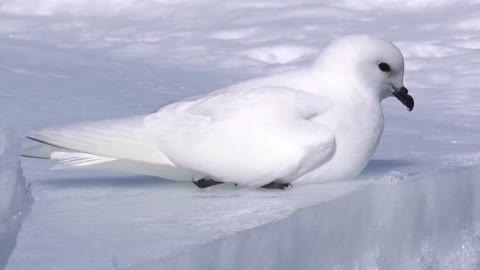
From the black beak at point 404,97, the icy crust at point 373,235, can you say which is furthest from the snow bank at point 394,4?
the icy crust at point 373,235

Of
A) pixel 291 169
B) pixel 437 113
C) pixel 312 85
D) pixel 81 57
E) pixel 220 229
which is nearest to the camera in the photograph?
pixel 220 229

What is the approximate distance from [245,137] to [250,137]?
13mm

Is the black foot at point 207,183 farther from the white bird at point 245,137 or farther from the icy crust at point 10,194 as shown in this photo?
the icy crust at point 10,194

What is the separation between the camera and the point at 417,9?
5977 mm

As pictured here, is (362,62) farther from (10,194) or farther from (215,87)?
(215,87)

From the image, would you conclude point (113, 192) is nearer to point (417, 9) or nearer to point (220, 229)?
point (220, 229)

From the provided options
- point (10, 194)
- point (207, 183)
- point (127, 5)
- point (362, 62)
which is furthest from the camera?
point (127, 5)

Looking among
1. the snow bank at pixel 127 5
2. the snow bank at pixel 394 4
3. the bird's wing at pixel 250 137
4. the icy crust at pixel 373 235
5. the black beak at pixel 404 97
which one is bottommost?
the snow bank at pixel 394 4

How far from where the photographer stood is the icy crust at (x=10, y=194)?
81.8 inches

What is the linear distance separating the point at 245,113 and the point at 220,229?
0.50 m

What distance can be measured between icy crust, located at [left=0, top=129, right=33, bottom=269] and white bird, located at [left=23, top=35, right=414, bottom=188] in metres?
0.23

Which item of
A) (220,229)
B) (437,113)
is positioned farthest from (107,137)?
(437,113)

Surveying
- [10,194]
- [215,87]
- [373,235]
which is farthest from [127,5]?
[10,194]

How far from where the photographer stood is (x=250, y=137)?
8.45 ft
